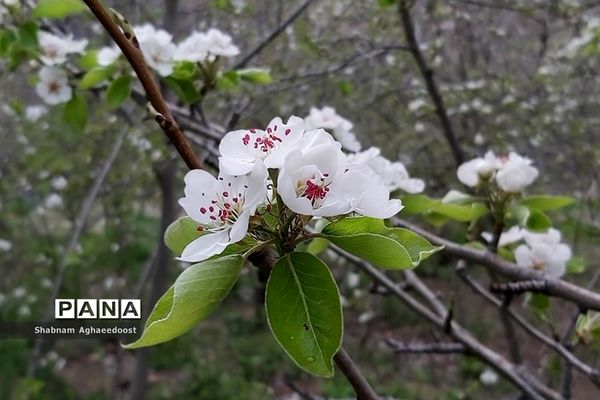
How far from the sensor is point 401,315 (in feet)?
20.3

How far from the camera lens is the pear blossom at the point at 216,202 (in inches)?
26.2

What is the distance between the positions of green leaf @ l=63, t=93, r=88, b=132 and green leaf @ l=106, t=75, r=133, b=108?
1.23 ft

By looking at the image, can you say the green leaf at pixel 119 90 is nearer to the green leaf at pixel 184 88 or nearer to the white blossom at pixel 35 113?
the green leaf at pixel 184 88

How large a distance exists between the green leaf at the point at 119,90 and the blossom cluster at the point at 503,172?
85cm

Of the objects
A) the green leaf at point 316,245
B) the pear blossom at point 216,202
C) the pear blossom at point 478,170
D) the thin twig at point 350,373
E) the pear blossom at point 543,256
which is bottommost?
the thin twig at point 350,373

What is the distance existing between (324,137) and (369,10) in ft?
11.4

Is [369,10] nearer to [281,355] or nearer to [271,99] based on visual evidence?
[271,99]

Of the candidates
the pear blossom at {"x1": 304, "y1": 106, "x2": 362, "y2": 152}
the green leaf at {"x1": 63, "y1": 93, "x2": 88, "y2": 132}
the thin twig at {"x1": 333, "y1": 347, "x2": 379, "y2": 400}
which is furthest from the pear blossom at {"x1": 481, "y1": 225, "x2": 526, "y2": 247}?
the green leaf at {"x1": 63, "y1": 93, "x2": 88, "y2": 132}

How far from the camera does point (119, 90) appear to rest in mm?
1524

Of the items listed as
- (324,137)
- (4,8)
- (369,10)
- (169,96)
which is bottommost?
(324,137)

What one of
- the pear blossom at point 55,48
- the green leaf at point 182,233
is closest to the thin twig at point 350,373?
the green leaf at point 182,233

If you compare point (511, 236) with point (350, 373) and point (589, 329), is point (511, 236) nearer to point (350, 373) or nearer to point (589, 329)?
point (589, 329)

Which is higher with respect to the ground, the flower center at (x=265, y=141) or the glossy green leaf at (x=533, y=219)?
the flower center at (x=265, y=141)

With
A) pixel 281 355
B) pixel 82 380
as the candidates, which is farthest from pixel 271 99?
pixel 82 380
